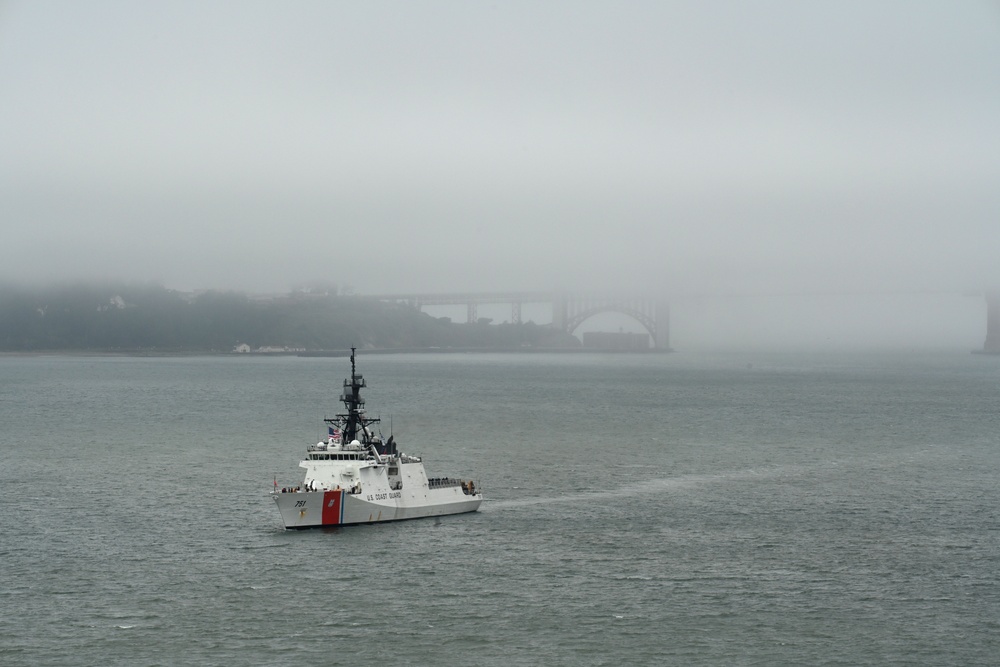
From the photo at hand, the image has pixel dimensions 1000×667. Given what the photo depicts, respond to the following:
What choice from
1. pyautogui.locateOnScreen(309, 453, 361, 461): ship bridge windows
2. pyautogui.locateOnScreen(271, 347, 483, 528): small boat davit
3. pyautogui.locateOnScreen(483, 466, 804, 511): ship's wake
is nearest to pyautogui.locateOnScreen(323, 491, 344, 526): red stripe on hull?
pyautogui.locateOnScreen(271, 347, 483, 528): small boat davit

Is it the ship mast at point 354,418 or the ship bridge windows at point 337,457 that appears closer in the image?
the ship bridge windows at point 337,457

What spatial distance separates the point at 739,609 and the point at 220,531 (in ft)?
74.5

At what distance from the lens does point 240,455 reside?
76.8m

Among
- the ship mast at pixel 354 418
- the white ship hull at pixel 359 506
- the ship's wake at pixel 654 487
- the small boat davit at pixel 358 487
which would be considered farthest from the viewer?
the ship's wake at pixel 654 487

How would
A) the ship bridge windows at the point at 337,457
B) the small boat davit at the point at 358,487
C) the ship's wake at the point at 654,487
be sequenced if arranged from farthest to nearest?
1. the ship's wake at the point at 654,487
2. the ship bridge windows at the point at 337,457
3. the small boat davit at the point at 358,487

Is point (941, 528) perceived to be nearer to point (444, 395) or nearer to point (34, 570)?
point (34, 570)

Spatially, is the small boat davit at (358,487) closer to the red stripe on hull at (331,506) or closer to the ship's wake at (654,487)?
the red stripe on hull at (331,506)

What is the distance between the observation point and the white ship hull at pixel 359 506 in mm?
49109

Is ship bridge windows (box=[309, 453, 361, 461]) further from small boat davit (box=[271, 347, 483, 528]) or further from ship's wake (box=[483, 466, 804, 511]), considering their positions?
ship's wake (box=[483, 466, 804, 511])

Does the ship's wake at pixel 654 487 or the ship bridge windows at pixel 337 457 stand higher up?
the ship bridge windows at pixel 337 457

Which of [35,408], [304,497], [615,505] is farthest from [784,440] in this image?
[35,408]

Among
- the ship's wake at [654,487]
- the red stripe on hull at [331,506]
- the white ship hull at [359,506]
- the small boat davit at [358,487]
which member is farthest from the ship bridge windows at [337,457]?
the ship's wake at [654,487]

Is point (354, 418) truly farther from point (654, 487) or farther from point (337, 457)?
point (654, 487)

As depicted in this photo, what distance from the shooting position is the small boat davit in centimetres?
4938
